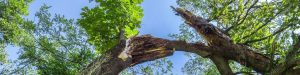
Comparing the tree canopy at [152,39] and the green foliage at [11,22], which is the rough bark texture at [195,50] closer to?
the tree canopy at [152,39]

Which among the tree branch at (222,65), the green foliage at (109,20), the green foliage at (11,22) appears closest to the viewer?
the tree branch at (222,65)

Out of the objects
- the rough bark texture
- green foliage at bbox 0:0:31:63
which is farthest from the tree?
green foliage at bbox 0:0:31:63

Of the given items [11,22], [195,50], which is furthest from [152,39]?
[11,22]

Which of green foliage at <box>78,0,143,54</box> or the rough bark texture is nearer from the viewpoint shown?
the rough bark texture

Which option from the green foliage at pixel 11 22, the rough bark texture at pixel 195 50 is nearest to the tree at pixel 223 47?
the rough bark texture at pixel 195 50

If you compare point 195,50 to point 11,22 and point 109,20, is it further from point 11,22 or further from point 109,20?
point 11,22

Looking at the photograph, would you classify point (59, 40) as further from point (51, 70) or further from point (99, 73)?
point (99, 73)

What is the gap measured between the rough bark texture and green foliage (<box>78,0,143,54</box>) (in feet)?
13.1

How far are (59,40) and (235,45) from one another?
1712 centimetres

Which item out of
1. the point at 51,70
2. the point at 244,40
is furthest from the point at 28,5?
the point at 244,40

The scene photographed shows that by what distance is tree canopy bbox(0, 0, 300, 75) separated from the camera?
41.6 ft

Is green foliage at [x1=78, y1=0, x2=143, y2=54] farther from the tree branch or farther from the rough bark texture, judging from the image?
the tree branch

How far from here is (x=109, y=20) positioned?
19656mm

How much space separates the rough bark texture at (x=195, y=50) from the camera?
13078 millimetres
